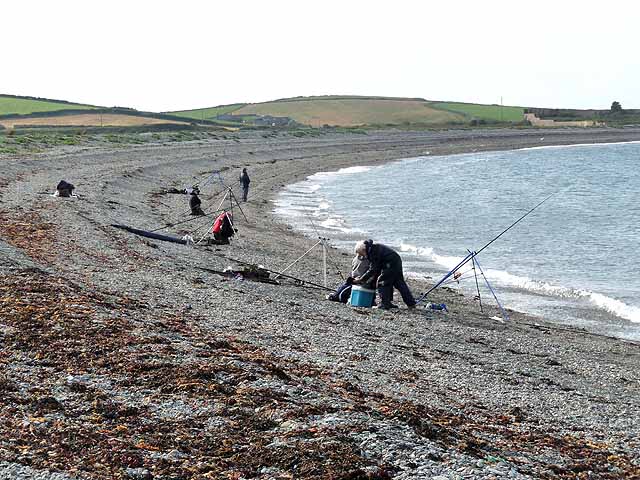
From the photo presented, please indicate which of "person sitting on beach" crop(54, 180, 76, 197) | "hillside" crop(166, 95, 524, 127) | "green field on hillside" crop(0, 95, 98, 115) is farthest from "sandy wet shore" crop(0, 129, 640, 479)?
"hillside" crop(166, 95, 524, 127)

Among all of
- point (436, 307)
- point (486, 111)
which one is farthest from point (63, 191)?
point (486, 111)

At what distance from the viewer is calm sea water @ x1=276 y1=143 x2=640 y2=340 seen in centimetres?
1923

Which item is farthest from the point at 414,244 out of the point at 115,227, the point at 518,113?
the point at 518,113

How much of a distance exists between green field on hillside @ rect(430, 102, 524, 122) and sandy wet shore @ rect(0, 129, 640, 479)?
116901 millimetres

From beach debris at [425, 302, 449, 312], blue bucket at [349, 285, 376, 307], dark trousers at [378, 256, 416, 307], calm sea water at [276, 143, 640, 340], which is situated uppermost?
dark trousers at [378, 256, 416, 307]

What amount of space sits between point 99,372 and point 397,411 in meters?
2.99

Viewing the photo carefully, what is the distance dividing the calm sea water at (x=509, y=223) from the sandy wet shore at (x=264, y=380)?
2.86 meters

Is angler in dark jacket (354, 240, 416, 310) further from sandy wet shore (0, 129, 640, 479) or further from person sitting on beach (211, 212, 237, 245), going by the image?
person sitting on beach (211, 212, 237, 245)

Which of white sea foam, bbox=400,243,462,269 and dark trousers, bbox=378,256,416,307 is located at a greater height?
dark trousers, bbox=378,256,416,307

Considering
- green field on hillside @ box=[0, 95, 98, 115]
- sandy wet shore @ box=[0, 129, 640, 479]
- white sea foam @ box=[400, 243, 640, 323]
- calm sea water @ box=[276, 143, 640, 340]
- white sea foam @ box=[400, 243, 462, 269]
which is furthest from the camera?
green field on hillside @ box=[0, 95, 98, 115]

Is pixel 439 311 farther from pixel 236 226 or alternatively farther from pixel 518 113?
pixel 518 113

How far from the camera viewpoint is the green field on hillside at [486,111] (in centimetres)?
13125

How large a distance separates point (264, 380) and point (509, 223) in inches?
1036

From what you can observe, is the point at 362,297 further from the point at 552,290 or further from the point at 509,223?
the point at 509,223
